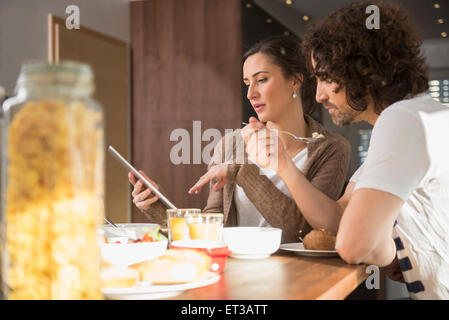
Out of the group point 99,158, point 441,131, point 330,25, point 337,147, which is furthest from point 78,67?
point 337,147

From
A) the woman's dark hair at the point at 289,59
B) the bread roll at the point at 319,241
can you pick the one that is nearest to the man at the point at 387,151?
the bread roll at the point at 319,241

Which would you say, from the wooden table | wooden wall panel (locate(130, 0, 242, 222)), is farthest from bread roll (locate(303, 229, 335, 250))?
wooden wall panel (locate(130, 0, 242, 222))

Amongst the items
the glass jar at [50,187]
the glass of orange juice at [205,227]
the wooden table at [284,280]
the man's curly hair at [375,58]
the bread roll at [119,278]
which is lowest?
the wooden table at [284,280]

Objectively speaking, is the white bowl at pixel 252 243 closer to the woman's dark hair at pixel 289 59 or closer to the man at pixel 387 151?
the man at pixel 387 151

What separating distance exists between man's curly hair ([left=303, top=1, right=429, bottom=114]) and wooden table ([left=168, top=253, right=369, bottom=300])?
43cm

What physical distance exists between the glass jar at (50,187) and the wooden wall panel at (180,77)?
3.06 m

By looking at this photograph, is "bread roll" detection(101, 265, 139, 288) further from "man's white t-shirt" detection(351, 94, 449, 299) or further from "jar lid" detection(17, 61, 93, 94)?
"man's white t-shirt" detection(351, 94, 449, 299)

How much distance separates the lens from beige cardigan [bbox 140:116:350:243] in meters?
1.35

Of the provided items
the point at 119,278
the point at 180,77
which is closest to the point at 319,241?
the point at 119,278

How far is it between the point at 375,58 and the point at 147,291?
845mm

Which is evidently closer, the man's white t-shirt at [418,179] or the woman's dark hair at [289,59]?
the man's white t-shirt at [418,179]

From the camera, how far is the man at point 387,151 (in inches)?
35.4

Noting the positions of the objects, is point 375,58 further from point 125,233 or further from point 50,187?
point 50,187

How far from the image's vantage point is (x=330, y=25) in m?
1.26
